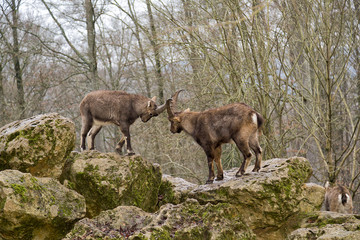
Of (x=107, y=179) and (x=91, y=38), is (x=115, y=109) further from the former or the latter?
(x=91, y=38)

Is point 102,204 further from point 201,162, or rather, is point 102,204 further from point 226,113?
point 201,162

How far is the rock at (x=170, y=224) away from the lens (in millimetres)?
6066

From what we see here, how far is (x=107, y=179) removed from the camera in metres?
7.75

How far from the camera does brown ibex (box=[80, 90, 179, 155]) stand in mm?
8805

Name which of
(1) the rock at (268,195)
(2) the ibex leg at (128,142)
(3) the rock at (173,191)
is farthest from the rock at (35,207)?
(1) the rock at (268,195)

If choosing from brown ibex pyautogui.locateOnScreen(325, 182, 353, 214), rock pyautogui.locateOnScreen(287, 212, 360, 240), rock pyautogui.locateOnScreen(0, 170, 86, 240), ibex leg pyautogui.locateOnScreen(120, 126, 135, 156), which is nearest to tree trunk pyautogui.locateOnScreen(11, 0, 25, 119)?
ibex leg pyautogui.locateOnScreen(120, 126, 135, 156)

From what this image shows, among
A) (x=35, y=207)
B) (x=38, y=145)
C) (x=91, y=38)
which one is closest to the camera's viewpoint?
(x=35, y=207)

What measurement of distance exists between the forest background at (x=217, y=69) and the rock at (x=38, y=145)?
5213 mm

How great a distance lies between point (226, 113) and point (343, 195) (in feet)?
17.3

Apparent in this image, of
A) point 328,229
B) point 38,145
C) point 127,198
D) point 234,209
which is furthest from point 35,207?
point 328,229

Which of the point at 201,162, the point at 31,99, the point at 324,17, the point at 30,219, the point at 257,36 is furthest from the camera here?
the point at 31,99

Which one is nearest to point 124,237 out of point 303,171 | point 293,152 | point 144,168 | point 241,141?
point 144,168

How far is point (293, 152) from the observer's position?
58.3ft

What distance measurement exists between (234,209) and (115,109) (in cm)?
337
